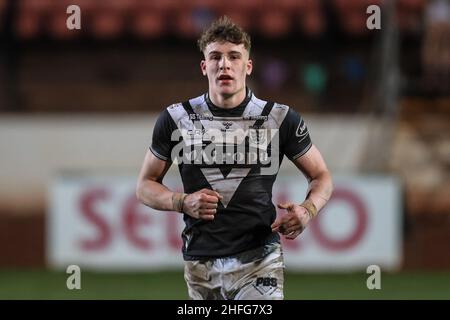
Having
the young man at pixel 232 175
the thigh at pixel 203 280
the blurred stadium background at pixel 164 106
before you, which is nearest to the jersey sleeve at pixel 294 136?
the young man at pixel 232 175

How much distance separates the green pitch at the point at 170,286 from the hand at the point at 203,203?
620cm

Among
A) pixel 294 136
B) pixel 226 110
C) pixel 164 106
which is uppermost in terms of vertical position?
pixel 164 106

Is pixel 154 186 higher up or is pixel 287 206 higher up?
pixel 154 186

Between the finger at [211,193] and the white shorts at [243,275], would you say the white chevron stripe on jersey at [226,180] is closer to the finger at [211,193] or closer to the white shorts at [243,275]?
the finger at [211,193]

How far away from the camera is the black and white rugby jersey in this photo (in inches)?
263

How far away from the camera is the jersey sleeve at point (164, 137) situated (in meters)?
6.74

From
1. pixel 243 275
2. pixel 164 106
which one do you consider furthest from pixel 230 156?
pixel 164 106

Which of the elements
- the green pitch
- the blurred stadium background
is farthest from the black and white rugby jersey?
the blurred stadium background

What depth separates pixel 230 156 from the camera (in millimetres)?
6699

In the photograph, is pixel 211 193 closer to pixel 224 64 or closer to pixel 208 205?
pixel 208 205

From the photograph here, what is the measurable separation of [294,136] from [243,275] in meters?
0.87

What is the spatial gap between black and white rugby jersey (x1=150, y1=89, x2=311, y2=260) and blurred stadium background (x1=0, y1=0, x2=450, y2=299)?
6219 millimetres
